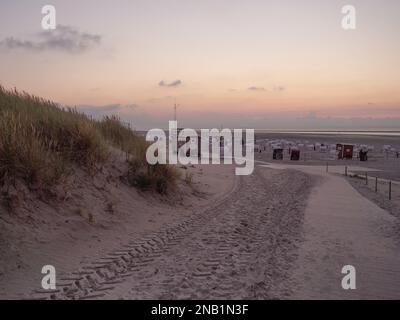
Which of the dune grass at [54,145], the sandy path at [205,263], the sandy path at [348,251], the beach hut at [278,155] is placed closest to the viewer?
the sandy path at [205,263]

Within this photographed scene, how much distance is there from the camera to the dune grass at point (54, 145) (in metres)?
7.18

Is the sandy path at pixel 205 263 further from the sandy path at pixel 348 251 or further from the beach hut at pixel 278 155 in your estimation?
the beach hut at pixel 278 155

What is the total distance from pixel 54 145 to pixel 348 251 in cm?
588

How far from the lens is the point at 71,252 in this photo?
21.6 feet

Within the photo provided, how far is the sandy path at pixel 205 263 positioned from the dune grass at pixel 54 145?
1.90 metres

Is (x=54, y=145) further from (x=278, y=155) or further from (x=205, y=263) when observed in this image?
(x=278, y=155)

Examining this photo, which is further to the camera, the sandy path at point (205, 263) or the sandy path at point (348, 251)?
the sandy path at point (348, 251)

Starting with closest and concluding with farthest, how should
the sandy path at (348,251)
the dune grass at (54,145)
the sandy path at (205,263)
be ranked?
the sandy path at (205,263)
the sandy path at (348,251)
the dune grass at (54,145)

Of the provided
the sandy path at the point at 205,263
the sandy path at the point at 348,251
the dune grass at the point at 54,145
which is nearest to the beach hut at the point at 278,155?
the sandy path at the point at 348,251

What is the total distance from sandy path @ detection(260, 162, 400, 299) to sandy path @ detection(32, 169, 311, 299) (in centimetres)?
27

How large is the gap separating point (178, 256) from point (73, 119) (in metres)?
4.83

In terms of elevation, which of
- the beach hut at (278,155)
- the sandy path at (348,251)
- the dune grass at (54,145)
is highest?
the dune grass at (54,145)

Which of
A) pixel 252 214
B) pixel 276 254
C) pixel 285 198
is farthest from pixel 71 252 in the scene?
pixel 285 198
